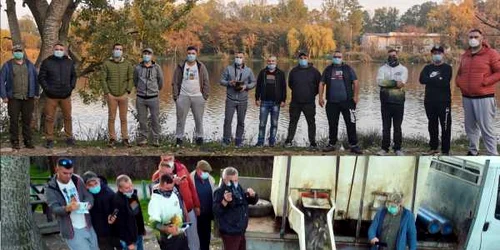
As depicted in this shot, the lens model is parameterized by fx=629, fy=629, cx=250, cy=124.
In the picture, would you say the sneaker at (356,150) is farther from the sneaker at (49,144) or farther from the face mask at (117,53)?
the sneaker at (49,144)

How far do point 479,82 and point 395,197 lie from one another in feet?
2.43

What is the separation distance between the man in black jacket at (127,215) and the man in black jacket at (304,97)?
3.05ft

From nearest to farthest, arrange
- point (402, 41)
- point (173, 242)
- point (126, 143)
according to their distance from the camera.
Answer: point (173, 242), point (126, 143), point (402, 41)

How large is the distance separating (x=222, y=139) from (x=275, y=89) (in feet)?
1.35

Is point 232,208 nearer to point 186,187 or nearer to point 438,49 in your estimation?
point 186,187

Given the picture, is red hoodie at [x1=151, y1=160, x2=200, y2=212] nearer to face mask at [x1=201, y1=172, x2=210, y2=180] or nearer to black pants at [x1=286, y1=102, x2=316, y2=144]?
face mask at [x1=201, y1=172, x2=210, y2=180]

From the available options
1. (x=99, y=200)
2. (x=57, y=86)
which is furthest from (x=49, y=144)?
(x=99, y=200)

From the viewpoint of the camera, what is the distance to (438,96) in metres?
3.43

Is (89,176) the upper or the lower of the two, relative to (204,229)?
upper

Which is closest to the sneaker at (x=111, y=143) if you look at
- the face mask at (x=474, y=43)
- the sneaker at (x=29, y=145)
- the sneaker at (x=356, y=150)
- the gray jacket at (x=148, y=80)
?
the gray jacket at (x=148, y=80)

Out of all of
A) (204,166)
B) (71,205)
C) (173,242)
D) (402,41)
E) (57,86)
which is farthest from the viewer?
(402,41)

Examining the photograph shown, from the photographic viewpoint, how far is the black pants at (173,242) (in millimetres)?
3053

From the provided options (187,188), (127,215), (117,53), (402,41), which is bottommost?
(127,215)

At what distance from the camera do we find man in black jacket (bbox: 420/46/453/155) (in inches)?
134
